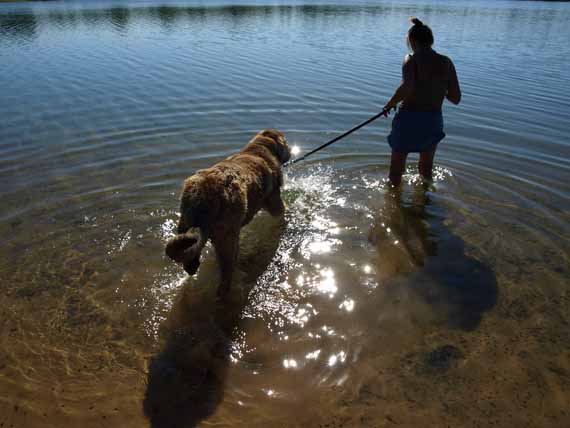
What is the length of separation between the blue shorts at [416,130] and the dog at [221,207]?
2423mm

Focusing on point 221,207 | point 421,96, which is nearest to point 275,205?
point 221,207

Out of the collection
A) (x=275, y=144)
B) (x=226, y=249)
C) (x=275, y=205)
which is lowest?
(x=275, y=205)

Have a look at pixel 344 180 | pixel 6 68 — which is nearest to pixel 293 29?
pixel 6 68

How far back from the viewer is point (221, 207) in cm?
428

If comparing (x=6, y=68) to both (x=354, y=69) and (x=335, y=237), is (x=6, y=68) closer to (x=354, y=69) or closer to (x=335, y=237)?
(x=354, y=69)

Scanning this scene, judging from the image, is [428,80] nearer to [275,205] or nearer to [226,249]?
[275,205]

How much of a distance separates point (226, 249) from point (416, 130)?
3871 millimetres

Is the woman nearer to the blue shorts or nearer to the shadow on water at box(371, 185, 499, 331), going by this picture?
the blue shorts

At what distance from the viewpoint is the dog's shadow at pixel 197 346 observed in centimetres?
351

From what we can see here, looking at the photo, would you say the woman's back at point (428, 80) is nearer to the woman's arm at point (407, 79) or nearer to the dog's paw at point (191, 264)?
the woman's arm at point (407, 79)

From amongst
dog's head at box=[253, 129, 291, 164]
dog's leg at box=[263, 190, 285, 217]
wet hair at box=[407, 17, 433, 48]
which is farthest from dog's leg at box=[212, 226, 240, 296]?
wet hair at box=[407, 17, 433, 48]

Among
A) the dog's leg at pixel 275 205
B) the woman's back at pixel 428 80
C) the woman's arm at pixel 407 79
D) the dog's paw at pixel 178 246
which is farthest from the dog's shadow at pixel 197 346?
the woman's back at pixel 428 80

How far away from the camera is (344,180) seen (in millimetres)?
7922

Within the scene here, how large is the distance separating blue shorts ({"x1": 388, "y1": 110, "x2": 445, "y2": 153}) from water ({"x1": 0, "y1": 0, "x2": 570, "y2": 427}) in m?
1.04
